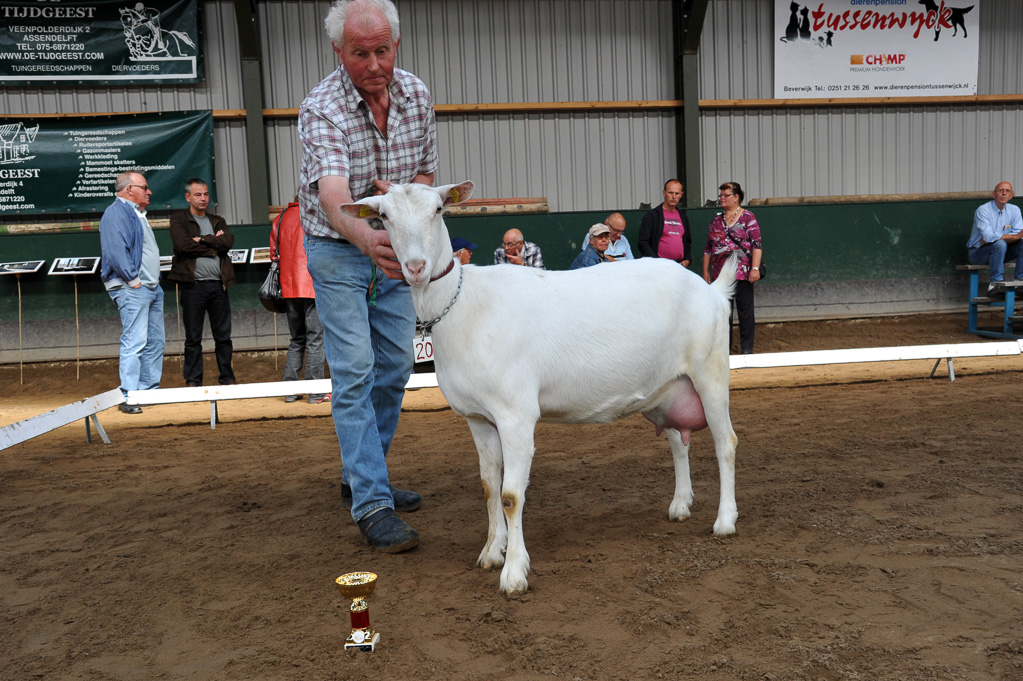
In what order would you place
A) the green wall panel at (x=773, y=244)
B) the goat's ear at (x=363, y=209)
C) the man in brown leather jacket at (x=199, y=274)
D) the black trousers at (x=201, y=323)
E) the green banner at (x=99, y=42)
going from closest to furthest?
the goat's ear at (x=363, y=209), the man in brown leather jacket at (x=199, y=274), the black trousers at (x=201, y=323), the green wall panel at (x=773, y=244), the green banner at (x=99, y=42)

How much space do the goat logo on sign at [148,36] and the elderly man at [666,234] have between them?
637 cm

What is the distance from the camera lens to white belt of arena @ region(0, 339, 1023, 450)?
512cm

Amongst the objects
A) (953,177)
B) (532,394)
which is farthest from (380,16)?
(953,177)

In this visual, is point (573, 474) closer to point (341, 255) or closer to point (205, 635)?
point (341, 255)

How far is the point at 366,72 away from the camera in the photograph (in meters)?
3.29

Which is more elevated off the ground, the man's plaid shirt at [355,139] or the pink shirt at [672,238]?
the man's plaid shirt at [355,139]

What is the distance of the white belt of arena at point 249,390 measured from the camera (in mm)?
5125

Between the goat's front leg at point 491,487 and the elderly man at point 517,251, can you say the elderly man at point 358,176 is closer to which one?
the goat's front leg at point 491,487

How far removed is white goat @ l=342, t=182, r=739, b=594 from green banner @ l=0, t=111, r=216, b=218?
885cm

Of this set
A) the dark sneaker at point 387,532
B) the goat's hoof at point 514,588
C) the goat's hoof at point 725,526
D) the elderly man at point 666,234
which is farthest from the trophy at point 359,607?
the elderly man at point 666,234

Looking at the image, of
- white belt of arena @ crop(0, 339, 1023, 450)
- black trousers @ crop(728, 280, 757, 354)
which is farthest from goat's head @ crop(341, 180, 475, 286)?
black trousers @ crop(728, 280, 757, 354)

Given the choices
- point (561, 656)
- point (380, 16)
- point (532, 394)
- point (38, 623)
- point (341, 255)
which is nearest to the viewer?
point (561, 656)

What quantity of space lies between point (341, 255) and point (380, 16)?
0.94 metres

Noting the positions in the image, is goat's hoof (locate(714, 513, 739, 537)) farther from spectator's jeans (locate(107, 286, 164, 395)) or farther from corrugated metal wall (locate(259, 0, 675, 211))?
corrugated metal wall (locate(259, 0, 675, 211))
